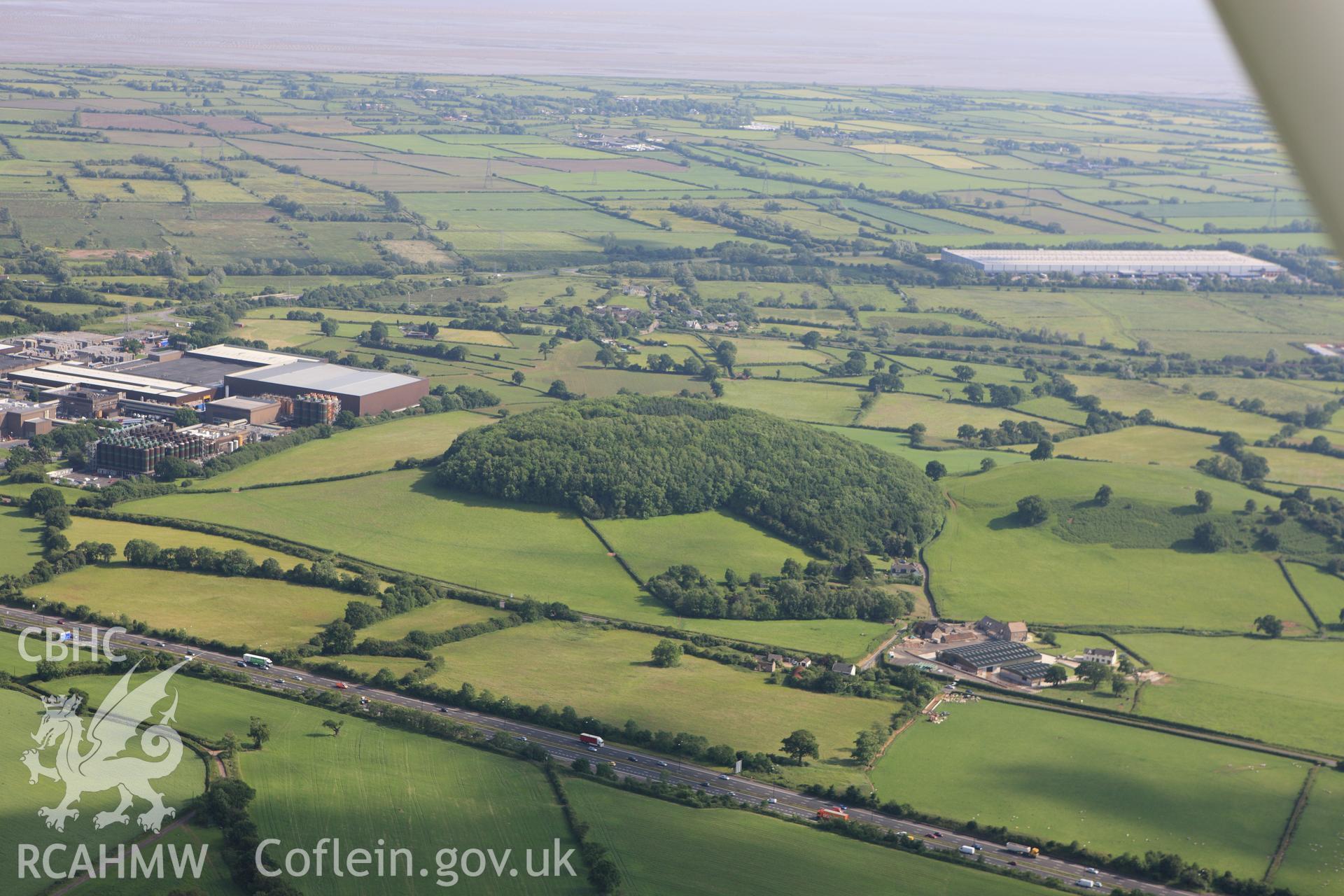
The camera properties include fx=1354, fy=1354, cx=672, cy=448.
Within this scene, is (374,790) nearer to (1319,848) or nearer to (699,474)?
(1319,848)

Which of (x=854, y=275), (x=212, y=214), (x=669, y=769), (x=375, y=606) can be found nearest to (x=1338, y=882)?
(x=669, y=769)

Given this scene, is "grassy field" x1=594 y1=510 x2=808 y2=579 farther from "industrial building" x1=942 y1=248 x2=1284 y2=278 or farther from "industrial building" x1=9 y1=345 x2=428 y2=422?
"industrial building" x1=942 y1=248 x2=1284 y2=278

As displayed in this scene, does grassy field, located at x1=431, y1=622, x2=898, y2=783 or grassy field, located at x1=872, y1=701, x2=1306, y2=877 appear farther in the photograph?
grassy field, located at x1=431, y1=622, x2=898, y2=783

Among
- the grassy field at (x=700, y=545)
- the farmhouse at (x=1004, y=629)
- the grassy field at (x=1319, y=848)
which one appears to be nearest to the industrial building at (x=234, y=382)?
the grassy field at (x=700, y=545)

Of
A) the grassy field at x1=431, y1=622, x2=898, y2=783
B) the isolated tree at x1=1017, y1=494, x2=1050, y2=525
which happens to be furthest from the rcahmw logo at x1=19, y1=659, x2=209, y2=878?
the isolated tree at x1=1017, y1=494, x2=1050, y2=525

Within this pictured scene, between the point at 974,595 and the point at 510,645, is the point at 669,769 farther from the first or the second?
the point at 974,595

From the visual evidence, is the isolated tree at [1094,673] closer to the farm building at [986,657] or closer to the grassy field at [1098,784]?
the farm building at [986,657]
